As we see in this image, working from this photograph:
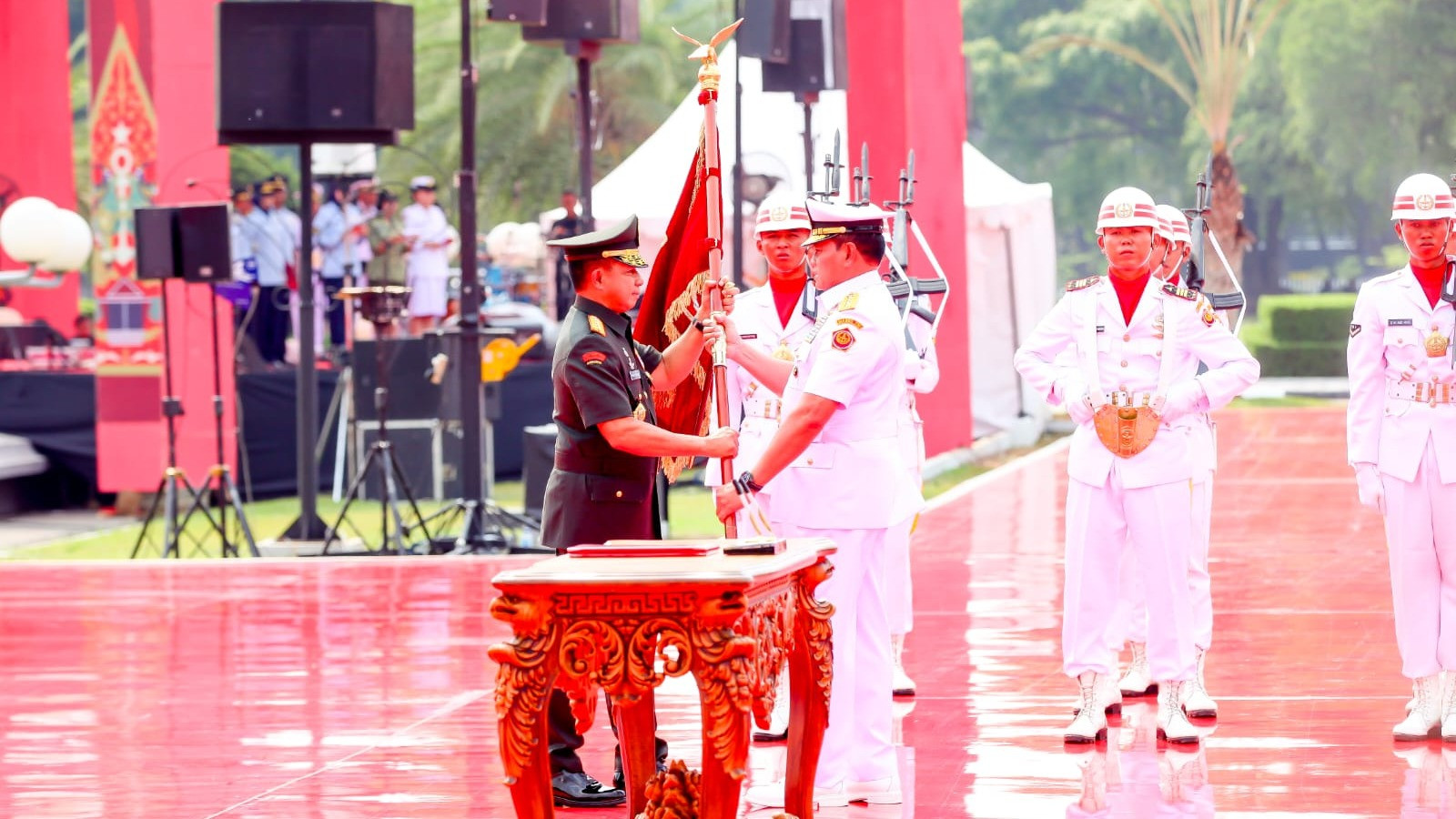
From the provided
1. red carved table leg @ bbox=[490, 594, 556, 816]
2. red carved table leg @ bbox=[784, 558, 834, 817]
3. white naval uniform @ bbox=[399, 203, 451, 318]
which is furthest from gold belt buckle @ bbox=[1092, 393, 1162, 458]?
white naval uniform @ bbox=[399, 203, 451, 318]

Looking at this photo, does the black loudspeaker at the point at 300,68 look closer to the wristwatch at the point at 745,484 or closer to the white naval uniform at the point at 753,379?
the white naval uniform at the point at 753,379

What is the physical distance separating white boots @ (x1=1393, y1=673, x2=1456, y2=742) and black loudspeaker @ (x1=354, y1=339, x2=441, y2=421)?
35.6ft

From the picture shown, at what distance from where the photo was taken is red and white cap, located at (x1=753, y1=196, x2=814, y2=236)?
720cm

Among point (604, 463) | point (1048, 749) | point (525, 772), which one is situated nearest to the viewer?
point (525, 772)

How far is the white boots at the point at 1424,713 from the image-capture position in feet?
23.9

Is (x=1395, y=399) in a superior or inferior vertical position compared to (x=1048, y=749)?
superior

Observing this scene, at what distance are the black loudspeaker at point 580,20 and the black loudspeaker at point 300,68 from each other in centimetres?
106

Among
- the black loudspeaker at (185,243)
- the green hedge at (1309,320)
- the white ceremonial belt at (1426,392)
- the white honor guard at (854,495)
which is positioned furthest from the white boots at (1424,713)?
the green hedge at (1309,320)

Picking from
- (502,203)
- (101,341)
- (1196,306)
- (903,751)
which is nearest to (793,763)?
(903,751)

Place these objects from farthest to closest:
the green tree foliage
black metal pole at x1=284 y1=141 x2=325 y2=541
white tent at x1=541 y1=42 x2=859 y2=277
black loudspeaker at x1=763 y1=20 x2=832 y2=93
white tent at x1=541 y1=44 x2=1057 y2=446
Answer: the green tree foliage < white tent at x1=541 y1=44 x2=1057 y2=446 < white tent at x1=541 y1=42 x2=859 y2=277 < black loudspeaker at x1=763 y1=20 x2=832 y2=93 < black metal pole at x1=284 y1=141 x2=325 y2=541

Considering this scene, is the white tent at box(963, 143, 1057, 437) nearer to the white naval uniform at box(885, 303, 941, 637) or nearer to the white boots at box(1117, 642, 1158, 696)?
the white naval uniform at box(885, 303, 941, 637)

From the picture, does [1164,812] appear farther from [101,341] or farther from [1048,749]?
[101,341]

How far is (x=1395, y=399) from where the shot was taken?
7375 millimetres

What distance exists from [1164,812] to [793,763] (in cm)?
122
